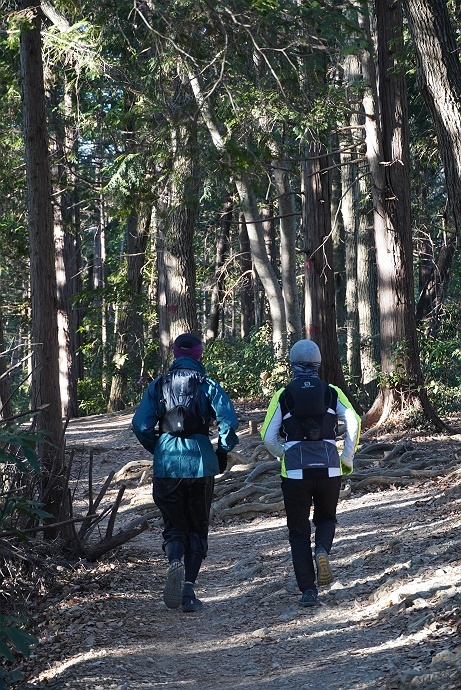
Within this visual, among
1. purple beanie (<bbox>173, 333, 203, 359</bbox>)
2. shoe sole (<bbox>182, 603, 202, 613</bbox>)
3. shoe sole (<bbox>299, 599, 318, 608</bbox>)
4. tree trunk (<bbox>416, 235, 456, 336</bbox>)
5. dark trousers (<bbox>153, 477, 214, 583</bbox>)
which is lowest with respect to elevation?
shoe sole (<bbox>182, 603, 202, 613</bbox>)

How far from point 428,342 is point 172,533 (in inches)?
463

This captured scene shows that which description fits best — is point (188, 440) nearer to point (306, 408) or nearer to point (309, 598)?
point (306, 408)

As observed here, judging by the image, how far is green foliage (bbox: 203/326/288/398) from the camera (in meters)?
20.5

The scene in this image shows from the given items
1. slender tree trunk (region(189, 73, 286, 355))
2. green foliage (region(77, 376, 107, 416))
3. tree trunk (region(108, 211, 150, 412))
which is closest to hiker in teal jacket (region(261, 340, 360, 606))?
slender tree trunk (region(189, 73, 286, 355))

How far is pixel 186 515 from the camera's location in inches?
285

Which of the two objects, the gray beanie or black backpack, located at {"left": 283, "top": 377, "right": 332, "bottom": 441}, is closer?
black backpack, located at {"left": 283, "top": 377, "right": 332, "bottom": 441}

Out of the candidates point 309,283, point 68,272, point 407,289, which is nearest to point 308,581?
point 407,289

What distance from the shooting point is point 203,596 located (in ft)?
26.0

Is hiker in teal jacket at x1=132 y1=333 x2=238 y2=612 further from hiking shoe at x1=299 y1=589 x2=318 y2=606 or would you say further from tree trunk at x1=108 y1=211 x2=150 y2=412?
tree trunk at x1=108 y1=211 x2=150 y2=412

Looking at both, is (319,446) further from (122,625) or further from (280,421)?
(122,625)

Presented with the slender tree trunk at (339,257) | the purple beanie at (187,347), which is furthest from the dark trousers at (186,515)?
the slender tree trunk at (339,257)

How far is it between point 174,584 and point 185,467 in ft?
2.98

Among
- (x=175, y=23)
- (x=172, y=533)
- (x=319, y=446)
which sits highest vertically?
(x=175, y=23)

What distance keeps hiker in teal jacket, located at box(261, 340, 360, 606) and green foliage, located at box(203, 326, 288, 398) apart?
13.1 m
